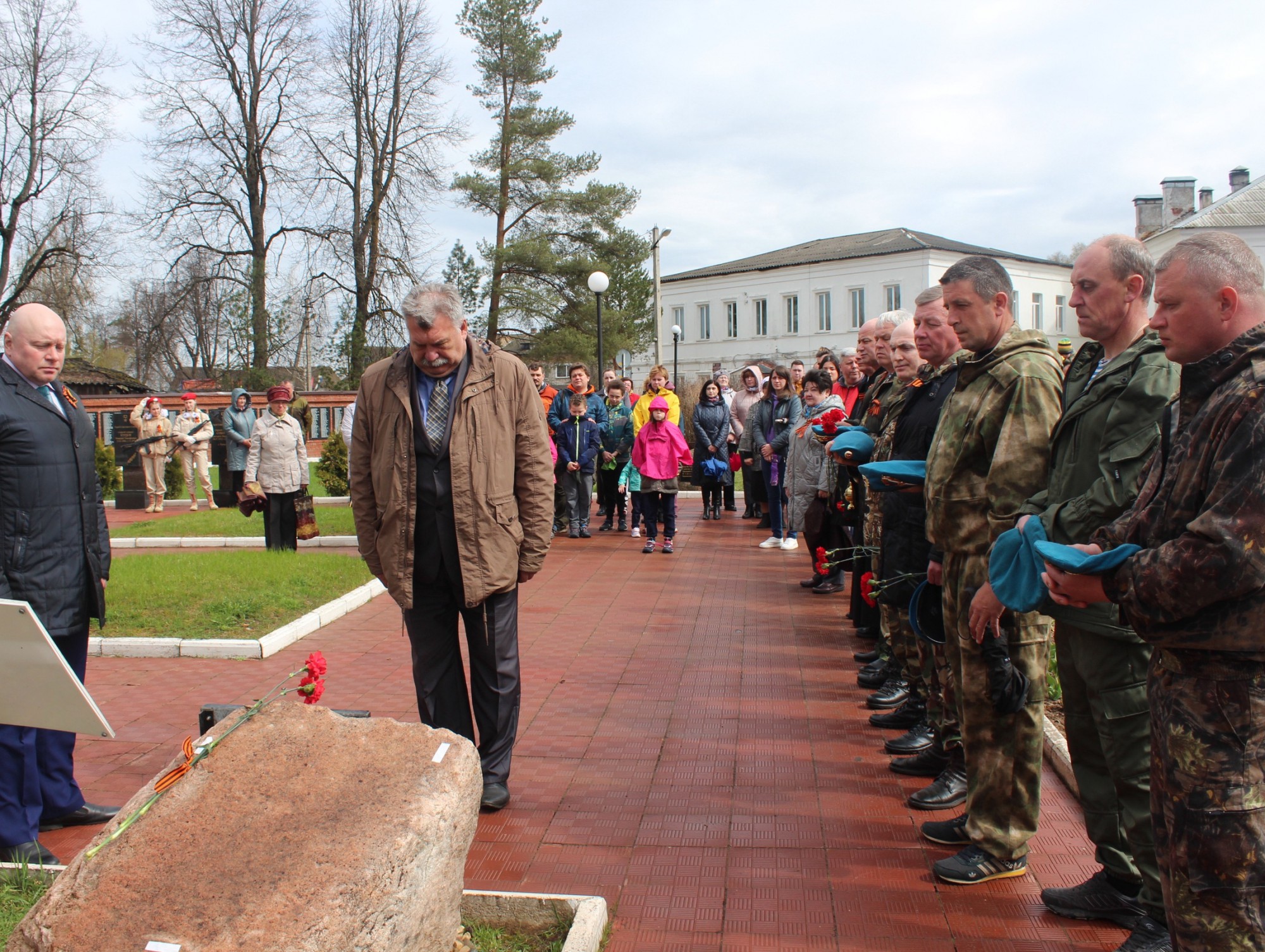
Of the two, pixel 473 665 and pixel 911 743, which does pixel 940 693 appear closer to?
pixel 911 743

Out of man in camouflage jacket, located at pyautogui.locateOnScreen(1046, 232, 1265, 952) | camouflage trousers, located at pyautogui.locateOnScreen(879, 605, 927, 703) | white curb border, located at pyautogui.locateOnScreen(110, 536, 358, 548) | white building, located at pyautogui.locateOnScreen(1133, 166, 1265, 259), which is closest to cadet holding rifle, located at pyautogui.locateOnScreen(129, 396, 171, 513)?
white curb border, located at pyautogui.locateOnScreen(110, 536, 358, 548)

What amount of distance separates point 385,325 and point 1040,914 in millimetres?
28513

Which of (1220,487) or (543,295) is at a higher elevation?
(543,295)

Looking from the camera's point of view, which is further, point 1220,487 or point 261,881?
point 261,881

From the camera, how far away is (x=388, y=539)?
4340 millimetres

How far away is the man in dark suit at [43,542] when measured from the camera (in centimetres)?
398

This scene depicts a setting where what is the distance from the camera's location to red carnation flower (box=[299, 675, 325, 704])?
338 centimetres

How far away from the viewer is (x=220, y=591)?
334 inches

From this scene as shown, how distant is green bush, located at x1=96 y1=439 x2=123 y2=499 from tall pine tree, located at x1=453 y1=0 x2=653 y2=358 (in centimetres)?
1472

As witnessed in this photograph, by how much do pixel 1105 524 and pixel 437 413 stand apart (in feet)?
8.98

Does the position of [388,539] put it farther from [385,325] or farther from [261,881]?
[385,325]

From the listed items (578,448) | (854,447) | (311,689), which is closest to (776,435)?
(578,448)

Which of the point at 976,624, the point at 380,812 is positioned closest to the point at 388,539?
the point at 380,812

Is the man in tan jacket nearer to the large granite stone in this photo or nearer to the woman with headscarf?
the large granite stone
